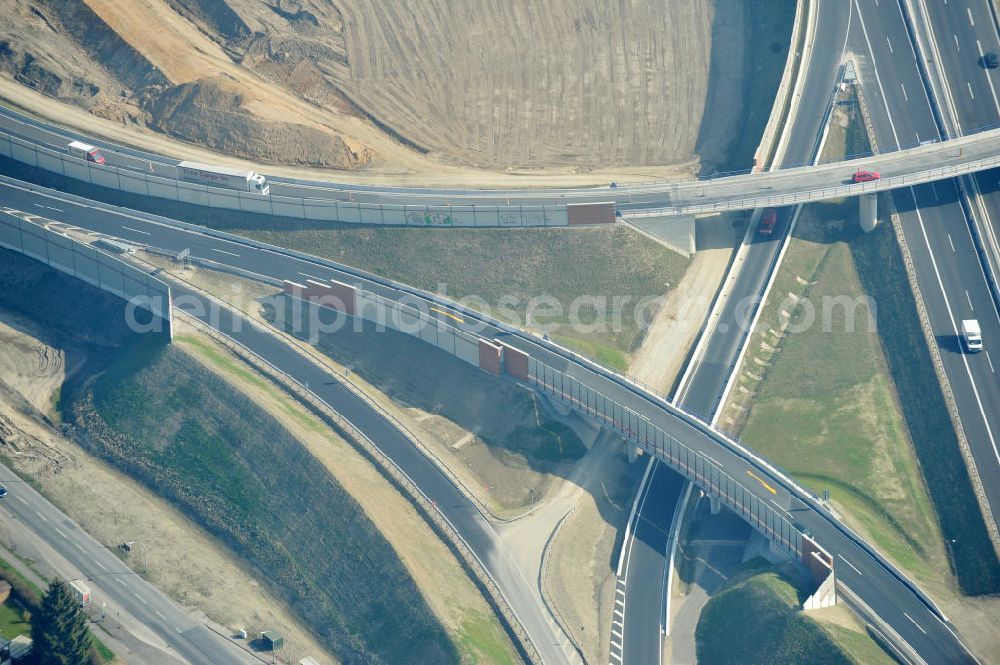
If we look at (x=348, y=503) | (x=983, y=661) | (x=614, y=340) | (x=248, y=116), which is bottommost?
(x=983, y=661)

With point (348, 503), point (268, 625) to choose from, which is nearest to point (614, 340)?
point (348, 503)

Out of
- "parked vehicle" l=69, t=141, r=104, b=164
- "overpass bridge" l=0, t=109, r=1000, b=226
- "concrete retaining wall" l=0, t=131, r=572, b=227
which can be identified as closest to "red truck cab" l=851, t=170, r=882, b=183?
"overpass bridge" l=0, t=109, r=1000, b=226

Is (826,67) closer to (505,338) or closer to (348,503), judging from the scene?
(505,338)

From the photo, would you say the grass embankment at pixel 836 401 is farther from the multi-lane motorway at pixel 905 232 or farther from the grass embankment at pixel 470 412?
the grass embankment at pixel 470 412

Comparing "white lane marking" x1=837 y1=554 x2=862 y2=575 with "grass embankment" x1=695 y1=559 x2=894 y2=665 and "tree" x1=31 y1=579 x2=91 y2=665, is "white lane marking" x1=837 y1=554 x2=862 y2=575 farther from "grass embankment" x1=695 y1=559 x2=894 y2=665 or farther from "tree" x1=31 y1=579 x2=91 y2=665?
"tree" x1=31 y1=579 x2=91 y2=665

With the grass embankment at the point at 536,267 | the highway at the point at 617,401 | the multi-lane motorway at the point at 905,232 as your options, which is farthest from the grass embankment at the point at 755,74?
the highway at the point at 617,401

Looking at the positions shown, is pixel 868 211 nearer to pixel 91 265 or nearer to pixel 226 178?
pixel 226 178
